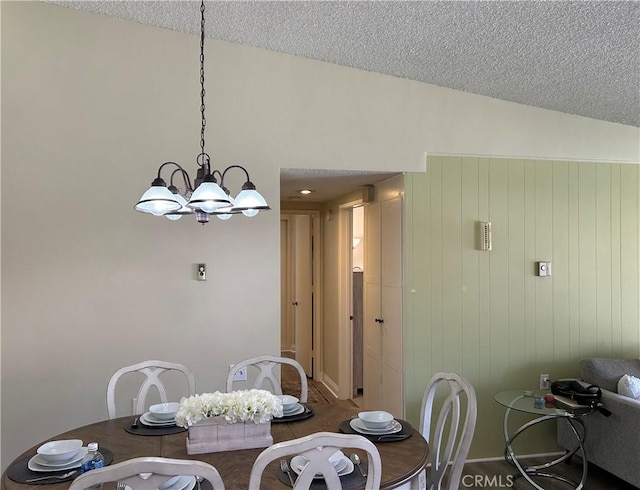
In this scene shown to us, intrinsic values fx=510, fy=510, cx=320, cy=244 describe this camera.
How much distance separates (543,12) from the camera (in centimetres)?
262

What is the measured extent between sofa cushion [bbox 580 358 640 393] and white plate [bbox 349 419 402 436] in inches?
82.9

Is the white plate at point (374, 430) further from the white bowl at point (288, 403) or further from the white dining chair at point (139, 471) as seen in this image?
the white dining chair at point (139, 471)

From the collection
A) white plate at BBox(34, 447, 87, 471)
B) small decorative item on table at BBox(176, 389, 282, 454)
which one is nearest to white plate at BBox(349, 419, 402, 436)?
small decorative item on table at BBox(176, 389, 282, 454)

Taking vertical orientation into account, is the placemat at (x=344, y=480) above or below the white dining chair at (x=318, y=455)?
below

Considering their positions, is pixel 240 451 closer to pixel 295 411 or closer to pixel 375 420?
pixel 295 411

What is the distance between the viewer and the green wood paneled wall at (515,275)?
3.83 meters

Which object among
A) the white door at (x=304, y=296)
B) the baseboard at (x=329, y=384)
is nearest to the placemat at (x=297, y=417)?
the baseboard at (x=329, y=384)

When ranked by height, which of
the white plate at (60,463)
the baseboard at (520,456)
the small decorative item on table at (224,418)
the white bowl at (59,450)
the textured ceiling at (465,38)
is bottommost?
the baseboard at (520,456)

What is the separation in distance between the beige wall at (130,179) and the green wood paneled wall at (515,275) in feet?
1.94

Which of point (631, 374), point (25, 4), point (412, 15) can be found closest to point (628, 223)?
point (631, 374)

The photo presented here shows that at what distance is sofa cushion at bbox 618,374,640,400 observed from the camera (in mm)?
3420

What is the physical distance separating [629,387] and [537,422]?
65 cm

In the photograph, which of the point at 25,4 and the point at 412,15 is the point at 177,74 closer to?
the point at 25,4

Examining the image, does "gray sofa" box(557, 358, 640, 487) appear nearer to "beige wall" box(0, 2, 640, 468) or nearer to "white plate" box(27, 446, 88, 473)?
"beige wall" box(0, 2, 640, 468)
